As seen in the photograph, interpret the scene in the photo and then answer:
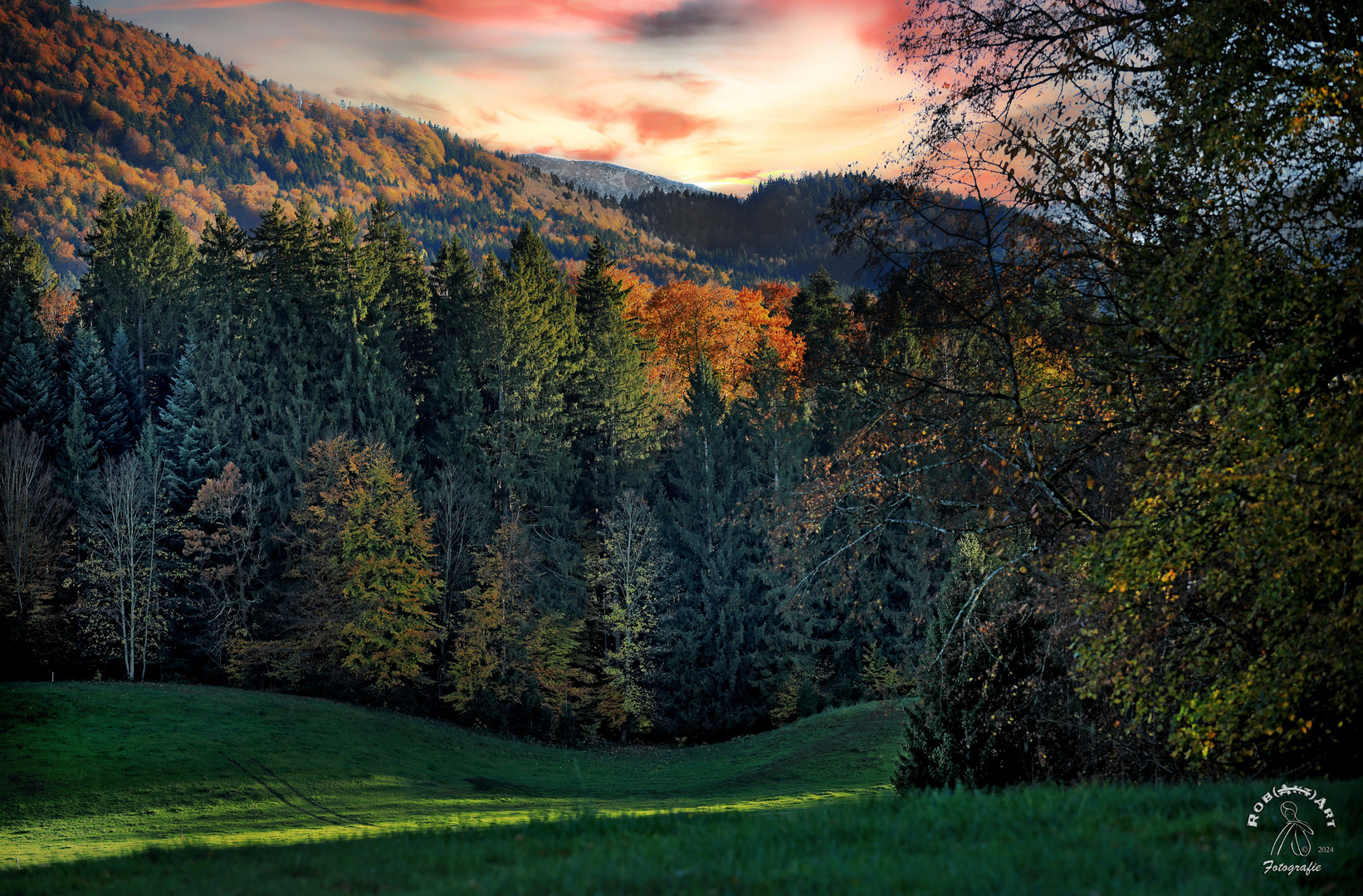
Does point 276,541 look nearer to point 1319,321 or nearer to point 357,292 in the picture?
point 357,292

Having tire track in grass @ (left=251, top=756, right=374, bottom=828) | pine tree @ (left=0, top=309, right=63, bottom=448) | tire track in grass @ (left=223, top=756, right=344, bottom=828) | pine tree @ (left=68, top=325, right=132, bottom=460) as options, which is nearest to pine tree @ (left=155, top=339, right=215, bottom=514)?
pine tree @ (left=68, top=325, right=132, bottom=460)

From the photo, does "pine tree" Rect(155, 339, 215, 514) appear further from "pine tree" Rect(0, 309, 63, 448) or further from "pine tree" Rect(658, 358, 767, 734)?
"pine tree" Rect(658, 358, 767, 734)

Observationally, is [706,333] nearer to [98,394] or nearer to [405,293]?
[405,293]

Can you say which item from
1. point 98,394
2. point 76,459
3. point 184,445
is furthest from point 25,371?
point 184,445

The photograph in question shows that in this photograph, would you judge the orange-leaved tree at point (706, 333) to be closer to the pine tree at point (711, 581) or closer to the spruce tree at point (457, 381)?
the pine tree at point (711, 581)

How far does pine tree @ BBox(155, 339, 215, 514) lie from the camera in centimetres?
3956

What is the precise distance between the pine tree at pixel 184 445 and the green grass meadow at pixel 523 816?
11.2m

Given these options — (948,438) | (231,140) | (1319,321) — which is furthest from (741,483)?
(231,140)

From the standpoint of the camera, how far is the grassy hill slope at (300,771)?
66.2ft

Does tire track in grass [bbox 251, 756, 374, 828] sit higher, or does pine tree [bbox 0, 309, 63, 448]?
pine tree [bbox 0, 309, 63, 448]

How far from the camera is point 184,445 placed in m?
39.9

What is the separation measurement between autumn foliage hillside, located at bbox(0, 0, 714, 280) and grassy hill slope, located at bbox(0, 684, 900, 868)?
5137 centimetres

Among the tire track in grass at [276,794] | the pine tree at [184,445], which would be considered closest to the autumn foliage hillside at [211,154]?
the pine tree at [184,445]

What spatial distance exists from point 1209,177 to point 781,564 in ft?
19.0
